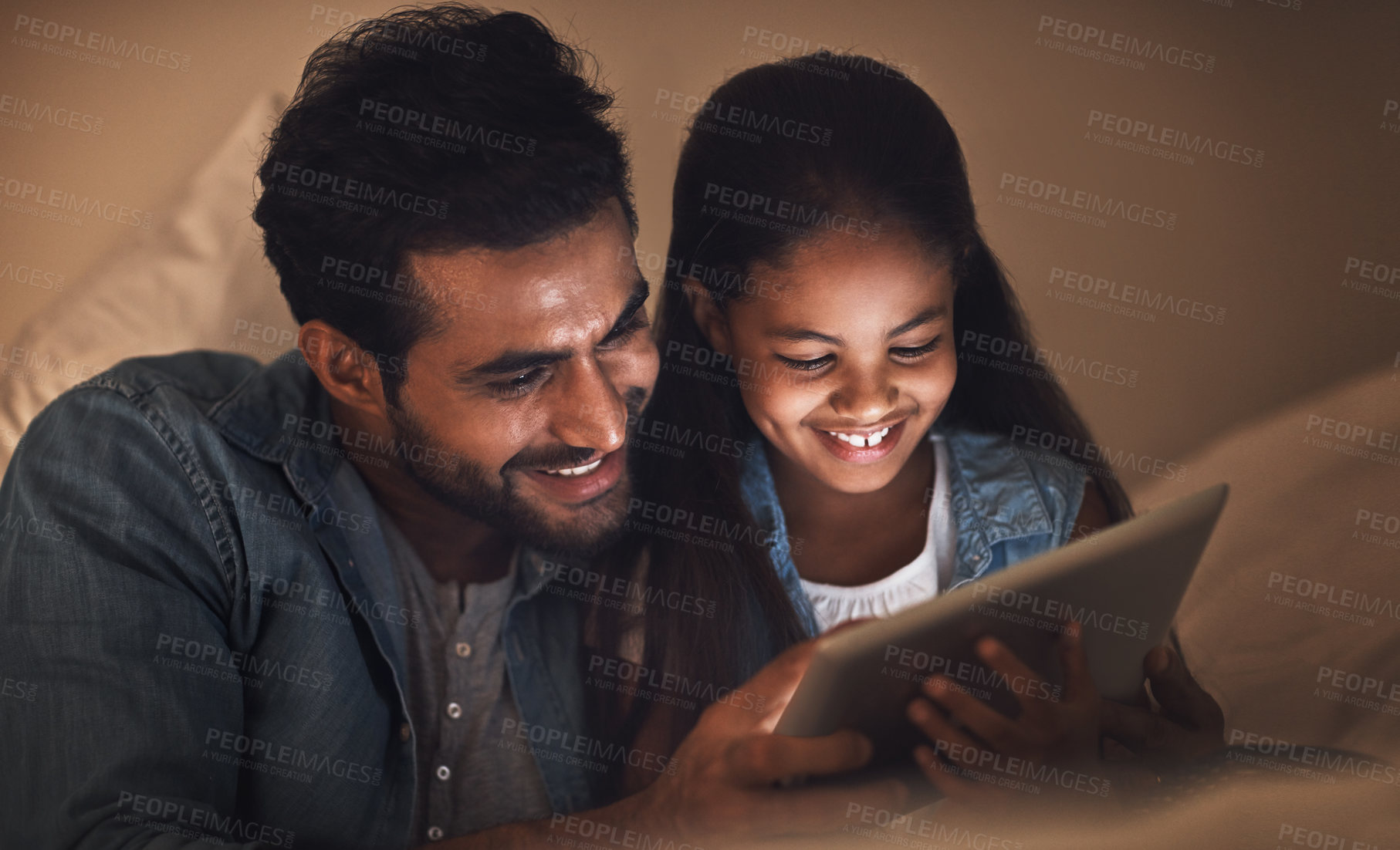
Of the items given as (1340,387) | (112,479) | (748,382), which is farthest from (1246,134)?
(112,479)

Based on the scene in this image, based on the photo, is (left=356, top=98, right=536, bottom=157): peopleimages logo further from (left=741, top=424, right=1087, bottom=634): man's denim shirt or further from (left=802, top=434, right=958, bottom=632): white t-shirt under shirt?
(left=802, top=434, right=958, bottom=632): white t-shirt under shirt

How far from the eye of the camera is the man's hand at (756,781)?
1.17 metres

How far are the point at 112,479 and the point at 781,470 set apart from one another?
34.4 inches

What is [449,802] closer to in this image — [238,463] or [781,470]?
[238,463]

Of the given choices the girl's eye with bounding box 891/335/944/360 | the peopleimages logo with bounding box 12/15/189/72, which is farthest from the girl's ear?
the peopleimages logo with bounding box 12/15/189/72

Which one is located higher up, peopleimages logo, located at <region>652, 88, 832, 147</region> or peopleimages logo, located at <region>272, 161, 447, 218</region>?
peopleimages logo, located at <region>652, 88, 832, 147</region>

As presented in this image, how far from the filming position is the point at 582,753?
1.34 meters

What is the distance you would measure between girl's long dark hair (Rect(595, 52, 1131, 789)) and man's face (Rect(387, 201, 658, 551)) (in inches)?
2.5

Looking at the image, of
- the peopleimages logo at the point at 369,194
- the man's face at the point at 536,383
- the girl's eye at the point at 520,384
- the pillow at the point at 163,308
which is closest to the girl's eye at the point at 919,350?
the man's face at the point at 536,383

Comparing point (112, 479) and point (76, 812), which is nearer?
point (76, 812)

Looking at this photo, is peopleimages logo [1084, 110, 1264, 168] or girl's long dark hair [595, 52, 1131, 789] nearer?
girl's long dark hair [595, 52, 1131, 789]

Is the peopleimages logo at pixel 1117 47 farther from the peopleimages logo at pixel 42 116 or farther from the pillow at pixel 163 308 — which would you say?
the peopleimages logo at pixel 42 116

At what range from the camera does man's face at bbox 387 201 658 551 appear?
3.74 ft

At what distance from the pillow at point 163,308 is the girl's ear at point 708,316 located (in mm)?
601
